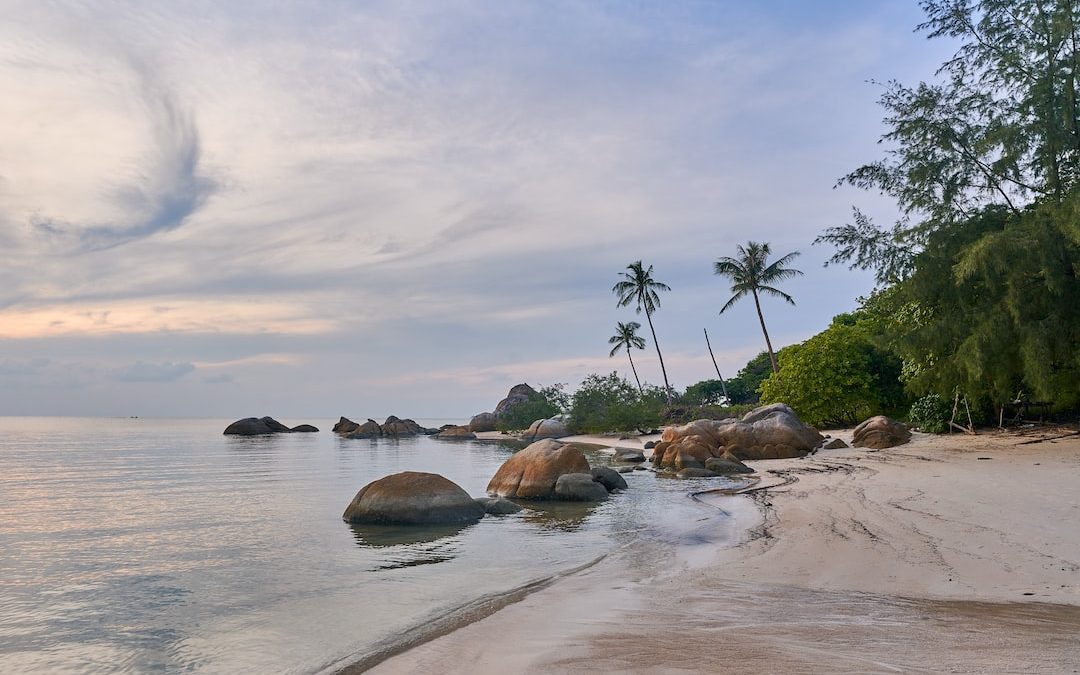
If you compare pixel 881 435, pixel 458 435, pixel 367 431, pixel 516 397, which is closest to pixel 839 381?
pixel 881 435

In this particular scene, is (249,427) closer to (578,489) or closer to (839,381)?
(839,381)

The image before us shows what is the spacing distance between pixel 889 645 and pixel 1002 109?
20.2 meters

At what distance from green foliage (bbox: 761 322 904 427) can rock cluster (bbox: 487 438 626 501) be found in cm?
2064

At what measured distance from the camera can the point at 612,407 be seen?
54.5 meters

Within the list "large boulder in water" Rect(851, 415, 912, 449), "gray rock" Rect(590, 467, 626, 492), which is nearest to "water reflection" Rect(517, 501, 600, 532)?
"gray rock" Rect(590, 467, 626, 492)

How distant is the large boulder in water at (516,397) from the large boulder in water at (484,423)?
907 millimetres

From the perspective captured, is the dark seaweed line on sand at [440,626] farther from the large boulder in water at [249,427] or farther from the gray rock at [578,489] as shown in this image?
the large boulder in water at [249,427]

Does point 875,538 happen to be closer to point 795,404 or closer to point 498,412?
point 795,404

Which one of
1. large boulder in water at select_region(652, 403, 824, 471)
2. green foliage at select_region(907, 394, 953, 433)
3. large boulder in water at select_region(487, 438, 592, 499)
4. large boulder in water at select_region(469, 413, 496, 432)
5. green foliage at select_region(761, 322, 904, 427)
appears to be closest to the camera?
large boulder in water at select_region(487, 438, 592, 499)

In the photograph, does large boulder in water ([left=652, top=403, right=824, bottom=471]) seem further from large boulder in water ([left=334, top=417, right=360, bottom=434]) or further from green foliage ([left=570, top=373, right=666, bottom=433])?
large boulder in water ([left=334, top=417, right=360, bottom=434])

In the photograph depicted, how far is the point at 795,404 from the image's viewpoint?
116 feet

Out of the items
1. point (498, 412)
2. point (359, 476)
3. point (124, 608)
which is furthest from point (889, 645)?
point (498, 412)

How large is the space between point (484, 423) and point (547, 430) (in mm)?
18881

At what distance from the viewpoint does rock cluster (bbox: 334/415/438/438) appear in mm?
69438
